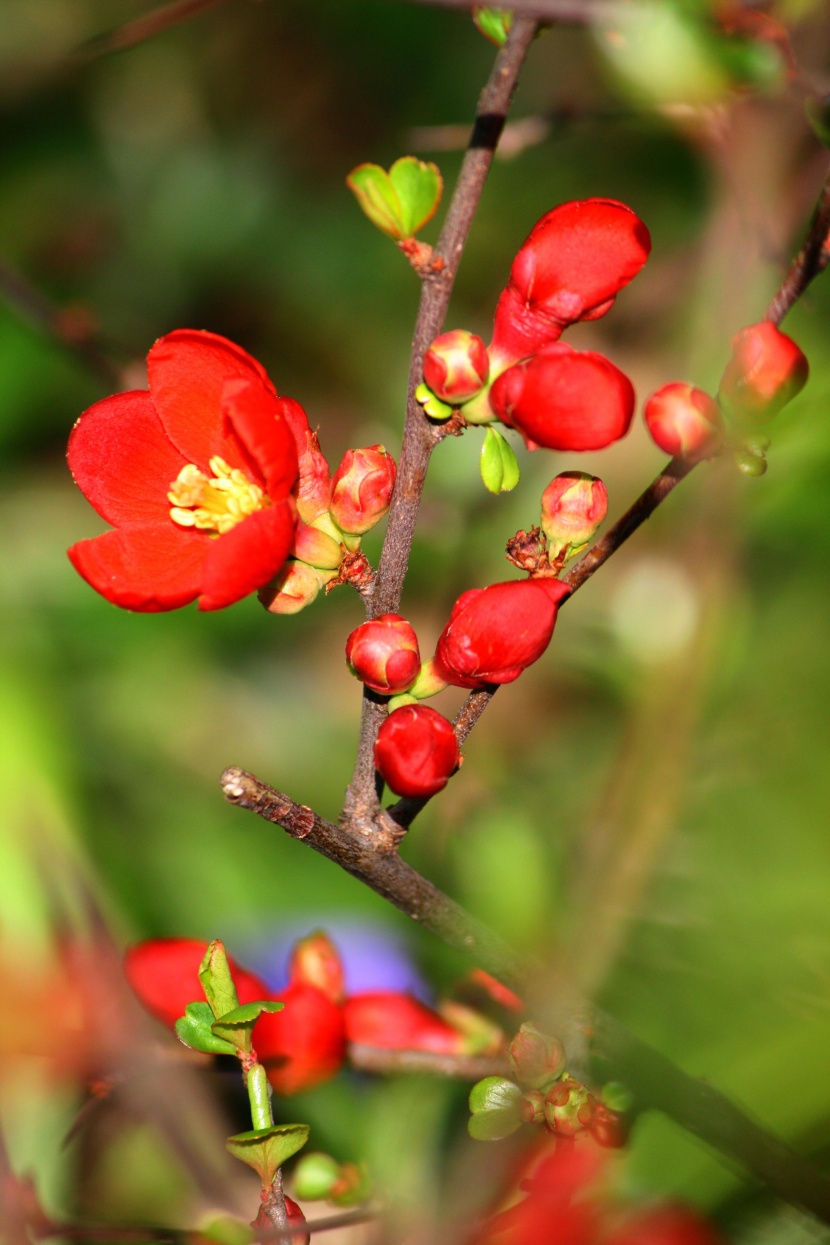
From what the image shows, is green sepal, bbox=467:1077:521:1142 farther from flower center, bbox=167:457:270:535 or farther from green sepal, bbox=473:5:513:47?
green sepal, bbox=473:5:513:47

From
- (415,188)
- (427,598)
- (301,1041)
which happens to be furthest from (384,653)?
(427,598)

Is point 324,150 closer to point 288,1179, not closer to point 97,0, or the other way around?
point 97,0

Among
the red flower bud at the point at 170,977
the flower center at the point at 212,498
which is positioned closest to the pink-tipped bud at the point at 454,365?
the flower center at the point at 212,498

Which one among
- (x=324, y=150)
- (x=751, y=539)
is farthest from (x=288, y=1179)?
(x=324, y=150)

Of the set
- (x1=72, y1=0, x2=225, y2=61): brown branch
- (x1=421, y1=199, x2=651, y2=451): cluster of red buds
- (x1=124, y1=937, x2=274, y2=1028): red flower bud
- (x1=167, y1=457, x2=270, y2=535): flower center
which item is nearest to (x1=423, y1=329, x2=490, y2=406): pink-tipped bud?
(x1=421, y1=199, x2=651, y2=451): cluster of red buds

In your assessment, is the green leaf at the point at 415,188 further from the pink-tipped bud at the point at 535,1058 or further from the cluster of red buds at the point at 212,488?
the pink-tipped bud at the point at 535,1058

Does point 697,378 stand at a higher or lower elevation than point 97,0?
lower
